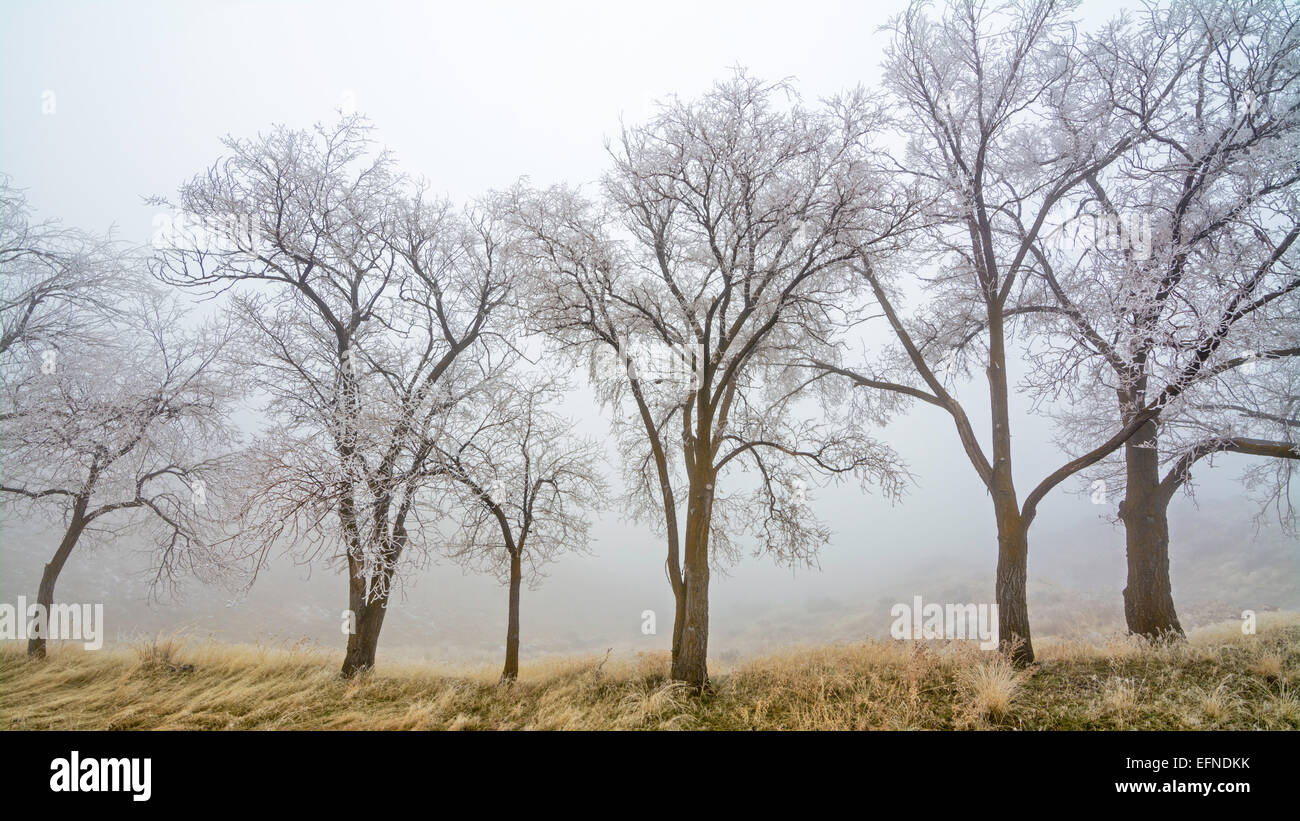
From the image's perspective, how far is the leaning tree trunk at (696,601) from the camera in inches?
337

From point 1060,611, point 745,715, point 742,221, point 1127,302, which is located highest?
point 742,221

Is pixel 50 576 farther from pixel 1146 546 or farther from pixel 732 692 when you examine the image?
pixel 1146 546

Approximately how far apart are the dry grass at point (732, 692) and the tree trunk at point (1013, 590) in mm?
382

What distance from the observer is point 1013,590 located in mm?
9000

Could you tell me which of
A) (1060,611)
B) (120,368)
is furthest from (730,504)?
(1060,611)

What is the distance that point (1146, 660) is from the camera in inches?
340

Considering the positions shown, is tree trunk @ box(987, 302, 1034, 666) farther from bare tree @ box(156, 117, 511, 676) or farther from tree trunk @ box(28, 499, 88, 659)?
tree trunk @ box(28, 499, 88, 659)

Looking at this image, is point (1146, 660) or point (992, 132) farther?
point (992, 132)

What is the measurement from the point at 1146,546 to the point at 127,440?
20515mm

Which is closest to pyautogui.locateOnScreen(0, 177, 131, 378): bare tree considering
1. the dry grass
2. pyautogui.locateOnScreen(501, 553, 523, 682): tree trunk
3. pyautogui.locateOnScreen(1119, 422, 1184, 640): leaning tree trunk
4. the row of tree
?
the row of tree

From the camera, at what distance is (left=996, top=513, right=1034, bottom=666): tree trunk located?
8789 mm
